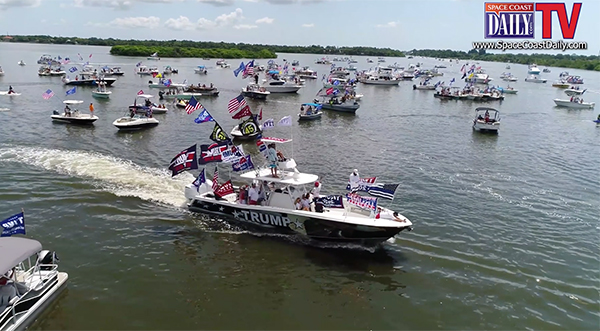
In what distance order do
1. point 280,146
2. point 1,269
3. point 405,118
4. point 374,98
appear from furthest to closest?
point 374,98 → point 405,118 → point 280,146 → point 1,269

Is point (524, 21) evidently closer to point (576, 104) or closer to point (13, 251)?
point (13, 251)

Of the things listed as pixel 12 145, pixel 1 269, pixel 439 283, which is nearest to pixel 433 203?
pixel 439 283

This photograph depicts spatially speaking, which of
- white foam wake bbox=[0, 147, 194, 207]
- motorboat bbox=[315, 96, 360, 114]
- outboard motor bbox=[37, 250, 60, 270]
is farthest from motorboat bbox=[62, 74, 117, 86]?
outboard motor bbox=[37, 250, 60, 270]

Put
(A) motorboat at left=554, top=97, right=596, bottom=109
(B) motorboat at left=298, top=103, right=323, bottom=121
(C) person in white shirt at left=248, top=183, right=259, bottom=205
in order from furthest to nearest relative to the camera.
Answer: (A) motorboat at left=554, top=97, right=596, bottom=109, (B) motorboat at left=298, top=103, right=323, bottom=121, (C) person in white shirt at left=248, top=183, right=259, bottom=205

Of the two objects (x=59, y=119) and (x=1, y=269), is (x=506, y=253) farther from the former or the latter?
(x=59, y=119)

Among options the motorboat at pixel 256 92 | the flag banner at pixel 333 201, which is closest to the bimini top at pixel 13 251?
the flag banner at pixel 333 201

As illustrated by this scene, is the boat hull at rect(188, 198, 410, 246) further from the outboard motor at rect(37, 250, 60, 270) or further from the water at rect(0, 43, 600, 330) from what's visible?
the outboard motor at rect(37, 250, 60, 270)
